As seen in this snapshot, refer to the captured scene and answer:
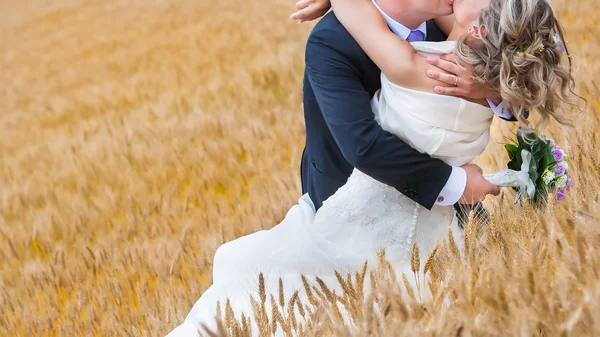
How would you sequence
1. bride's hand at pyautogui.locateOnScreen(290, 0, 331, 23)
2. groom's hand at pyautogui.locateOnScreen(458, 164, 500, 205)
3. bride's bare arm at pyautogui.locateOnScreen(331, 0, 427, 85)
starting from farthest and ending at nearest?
bride's hand at pyautogui.locateOnScreen(290, 0, 331, 23)
groom's hand at pyautogui.locateOnScreen(458, 164, 500, 205)
bride's bare arm at pyautogui.locateOnScreen(331, 0, 427, 85)

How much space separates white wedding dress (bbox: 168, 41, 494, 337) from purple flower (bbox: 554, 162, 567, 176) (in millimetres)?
201

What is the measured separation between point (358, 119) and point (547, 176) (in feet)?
1.74

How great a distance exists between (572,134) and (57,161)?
347cm

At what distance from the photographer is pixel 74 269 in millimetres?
3027

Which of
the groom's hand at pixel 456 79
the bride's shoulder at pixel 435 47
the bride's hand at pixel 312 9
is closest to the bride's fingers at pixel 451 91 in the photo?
the groom's hand at pixel 456 79

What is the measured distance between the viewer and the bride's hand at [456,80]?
1.74m

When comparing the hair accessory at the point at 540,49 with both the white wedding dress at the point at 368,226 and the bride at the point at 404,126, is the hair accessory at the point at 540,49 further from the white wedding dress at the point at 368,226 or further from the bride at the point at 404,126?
the white wedding dress at the point at 368,226

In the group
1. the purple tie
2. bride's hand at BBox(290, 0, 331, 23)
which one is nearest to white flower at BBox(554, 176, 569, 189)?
the purple tie

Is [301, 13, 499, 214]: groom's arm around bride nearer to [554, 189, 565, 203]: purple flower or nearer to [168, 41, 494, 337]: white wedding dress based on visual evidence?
[168, 41, 494, 337]: white wedding dress

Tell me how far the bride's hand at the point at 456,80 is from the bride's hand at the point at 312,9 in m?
0.46

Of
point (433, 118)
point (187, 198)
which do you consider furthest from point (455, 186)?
point (187, 198)

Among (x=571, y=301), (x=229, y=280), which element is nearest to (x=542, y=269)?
(x=571, y=301)

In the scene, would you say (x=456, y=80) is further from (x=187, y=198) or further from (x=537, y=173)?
(x=187, y=198)

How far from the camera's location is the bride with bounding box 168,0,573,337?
5.52 ft
